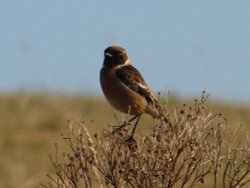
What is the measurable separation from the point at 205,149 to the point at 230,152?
14 cm

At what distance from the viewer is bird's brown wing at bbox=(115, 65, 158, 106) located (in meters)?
6.67

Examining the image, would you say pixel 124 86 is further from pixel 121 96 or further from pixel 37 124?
pixel 37 124

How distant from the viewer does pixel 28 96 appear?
1864 cm

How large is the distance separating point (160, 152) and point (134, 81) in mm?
1447

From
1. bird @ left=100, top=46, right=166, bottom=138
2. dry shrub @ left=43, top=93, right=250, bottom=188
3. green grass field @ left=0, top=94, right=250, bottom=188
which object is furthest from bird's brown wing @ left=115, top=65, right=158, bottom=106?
green grass field @ left=0, top=94, right=250, bottom=188

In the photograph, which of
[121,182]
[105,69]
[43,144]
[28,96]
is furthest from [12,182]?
[121,182]

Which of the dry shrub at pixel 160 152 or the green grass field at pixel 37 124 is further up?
the dry shrub at pixel 160 152

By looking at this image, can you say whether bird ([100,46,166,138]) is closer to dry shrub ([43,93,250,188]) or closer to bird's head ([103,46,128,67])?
bird's head ([103,46,128,67])

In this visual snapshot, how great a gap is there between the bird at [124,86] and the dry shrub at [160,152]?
1.15m

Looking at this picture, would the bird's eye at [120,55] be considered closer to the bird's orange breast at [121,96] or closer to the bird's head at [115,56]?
the bird's head at [115,56]

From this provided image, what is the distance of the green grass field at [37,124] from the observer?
46.2 ft

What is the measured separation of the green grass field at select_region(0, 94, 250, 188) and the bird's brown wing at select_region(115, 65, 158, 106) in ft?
20.4

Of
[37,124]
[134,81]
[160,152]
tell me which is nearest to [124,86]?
[134,81]

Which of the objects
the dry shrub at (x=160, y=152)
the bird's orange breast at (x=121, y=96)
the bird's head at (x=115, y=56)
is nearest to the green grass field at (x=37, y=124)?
the bird's head at (x=115, y=56)
